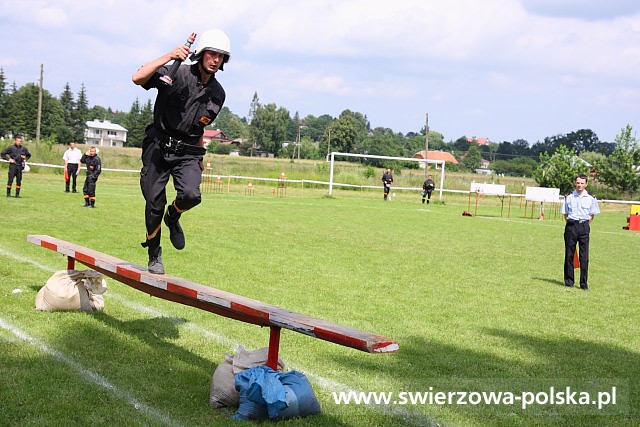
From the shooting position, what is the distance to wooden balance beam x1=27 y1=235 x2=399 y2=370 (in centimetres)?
443

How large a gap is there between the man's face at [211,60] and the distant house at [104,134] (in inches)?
6198

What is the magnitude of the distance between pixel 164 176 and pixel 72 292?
204 centimetres

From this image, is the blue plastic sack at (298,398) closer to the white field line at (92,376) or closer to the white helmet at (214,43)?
the white field line at (92,376)

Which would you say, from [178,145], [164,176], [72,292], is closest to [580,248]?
[164,176]

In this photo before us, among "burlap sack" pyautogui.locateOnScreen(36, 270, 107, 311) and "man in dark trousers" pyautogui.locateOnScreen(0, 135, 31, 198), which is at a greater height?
"man in dark trousers" pyautogui.locateOnScreen(0, 135, 31, 198)

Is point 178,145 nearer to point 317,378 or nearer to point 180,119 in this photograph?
Answer: point 180,119

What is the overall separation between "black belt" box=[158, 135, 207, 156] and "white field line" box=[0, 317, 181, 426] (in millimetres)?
2077

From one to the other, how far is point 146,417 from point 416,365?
2.84m

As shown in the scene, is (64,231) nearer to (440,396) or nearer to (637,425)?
(440,396)

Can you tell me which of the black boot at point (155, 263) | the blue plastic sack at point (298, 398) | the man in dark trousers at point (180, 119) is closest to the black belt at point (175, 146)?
the man in dark trousers at point (180, 119)

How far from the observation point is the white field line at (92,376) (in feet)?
16.3

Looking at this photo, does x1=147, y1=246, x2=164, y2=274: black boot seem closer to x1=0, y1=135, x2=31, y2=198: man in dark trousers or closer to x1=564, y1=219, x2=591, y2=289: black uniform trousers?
x1=564, y1=219, x2=591, y2=289: black uniform trousers

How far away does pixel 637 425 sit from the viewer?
537 cm

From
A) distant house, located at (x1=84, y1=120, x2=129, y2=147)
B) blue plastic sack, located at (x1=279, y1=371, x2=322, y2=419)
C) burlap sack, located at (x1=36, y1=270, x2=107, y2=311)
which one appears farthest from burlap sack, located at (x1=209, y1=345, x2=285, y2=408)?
distant house, located at (x1=84, y1=120, x2=129, y2=147)
